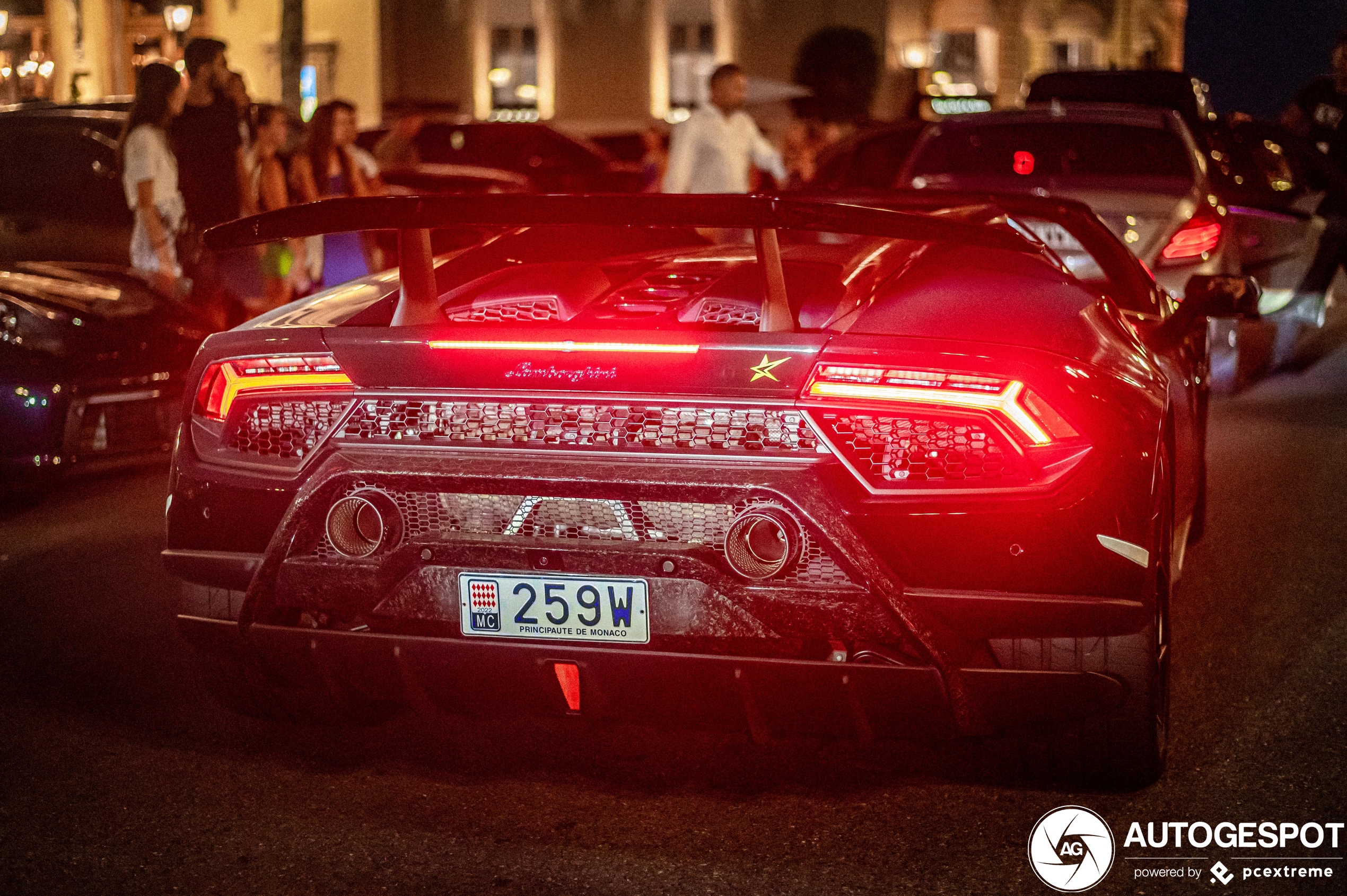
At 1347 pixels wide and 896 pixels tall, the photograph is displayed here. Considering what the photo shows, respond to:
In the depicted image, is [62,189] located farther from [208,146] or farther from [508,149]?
[508,149]

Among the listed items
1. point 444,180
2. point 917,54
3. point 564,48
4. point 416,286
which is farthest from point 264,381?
point 917,54

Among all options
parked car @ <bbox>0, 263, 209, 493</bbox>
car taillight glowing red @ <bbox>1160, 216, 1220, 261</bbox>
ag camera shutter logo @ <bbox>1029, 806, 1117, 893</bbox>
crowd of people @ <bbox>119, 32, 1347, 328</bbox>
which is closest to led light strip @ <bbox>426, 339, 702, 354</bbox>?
ag camera shutter logo @ <bbox>1029, 806, 1117, 893</bbox>

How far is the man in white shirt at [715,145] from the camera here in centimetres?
966

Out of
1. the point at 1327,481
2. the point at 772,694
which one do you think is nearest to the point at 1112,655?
the point at 772,694

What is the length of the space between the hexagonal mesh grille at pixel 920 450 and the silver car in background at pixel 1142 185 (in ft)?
17.6

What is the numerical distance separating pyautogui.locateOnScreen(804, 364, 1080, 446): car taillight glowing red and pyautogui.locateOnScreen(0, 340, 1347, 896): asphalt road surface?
35.1 inches

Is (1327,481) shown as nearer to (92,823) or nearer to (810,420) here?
(810,420)

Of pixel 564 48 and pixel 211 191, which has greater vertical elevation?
pixel 564 48

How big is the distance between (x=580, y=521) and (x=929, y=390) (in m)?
0.73

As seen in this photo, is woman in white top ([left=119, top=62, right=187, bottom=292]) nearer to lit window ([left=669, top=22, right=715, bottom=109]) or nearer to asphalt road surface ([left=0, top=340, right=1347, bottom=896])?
asphalt road surface ([left=0, top=340, right=1347, bottom=896])

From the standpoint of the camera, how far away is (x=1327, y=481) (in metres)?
7.52

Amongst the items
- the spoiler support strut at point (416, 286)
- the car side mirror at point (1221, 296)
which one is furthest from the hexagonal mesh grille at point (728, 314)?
the car side mirror at point (1221, 296)

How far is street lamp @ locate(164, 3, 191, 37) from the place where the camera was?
115ft

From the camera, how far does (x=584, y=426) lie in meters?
3.30
